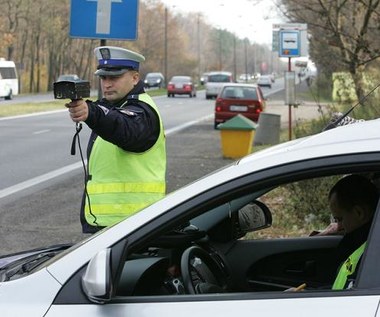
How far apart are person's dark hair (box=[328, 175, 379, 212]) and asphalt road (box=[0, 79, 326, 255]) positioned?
368cm

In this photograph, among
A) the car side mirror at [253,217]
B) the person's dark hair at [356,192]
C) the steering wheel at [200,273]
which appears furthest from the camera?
the car side mirror at [253,217]

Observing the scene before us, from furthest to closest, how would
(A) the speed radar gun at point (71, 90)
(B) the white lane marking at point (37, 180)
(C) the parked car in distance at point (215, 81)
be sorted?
1. (C) the parked car in distance at point (215, 81)
2. (B) the white lane marking at point (37, 180)
3. (A) the speed radar gun at point (71, 90)

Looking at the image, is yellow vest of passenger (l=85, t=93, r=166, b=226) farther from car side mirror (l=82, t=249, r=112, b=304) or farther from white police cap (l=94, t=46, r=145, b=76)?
car side mirror (l=82, t=249, r=112, b=304)

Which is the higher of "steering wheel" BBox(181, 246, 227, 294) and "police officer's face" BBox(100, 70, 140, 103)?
"police officer's face" BBox(100, 70, 140, 103)

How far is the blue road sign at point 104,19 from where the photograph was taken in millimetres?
5812

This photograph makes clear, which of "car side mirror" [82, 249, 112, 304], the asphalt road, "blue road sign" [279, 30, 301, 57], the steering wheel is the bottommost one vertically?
the asphalt road

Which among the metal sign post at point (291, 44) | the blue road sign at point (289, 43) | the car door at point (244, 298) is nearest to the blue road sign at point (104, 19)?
the car door at point (244, 298)

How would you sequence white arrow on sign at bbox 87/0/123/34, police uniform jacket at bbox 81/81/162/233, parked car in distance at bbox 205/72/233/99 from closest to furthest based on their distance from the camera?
police uniform jacket at bbox 81/81/162/233
white arrow on sign at bbox 87/0/123/34
parked car in distance at bbox 205/72/233/99

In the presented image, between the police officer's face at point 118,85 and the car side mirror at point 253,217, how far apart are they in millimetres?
881

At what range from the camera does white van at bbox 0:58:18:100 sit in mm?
51250

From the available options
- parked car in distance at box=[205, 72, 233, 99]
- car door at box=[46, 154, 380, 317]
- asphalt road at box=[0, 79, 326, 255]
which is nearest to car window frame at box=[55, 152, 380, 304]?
car door at box=[46, 154, 380, 317]

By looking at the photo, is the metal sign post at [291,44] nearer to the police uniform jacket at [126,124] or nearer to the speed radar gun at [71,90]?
the police uniform jacket at [126,124]

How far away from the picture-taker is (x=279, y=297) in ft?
7.69

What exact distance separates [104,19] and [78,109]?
2.70m
